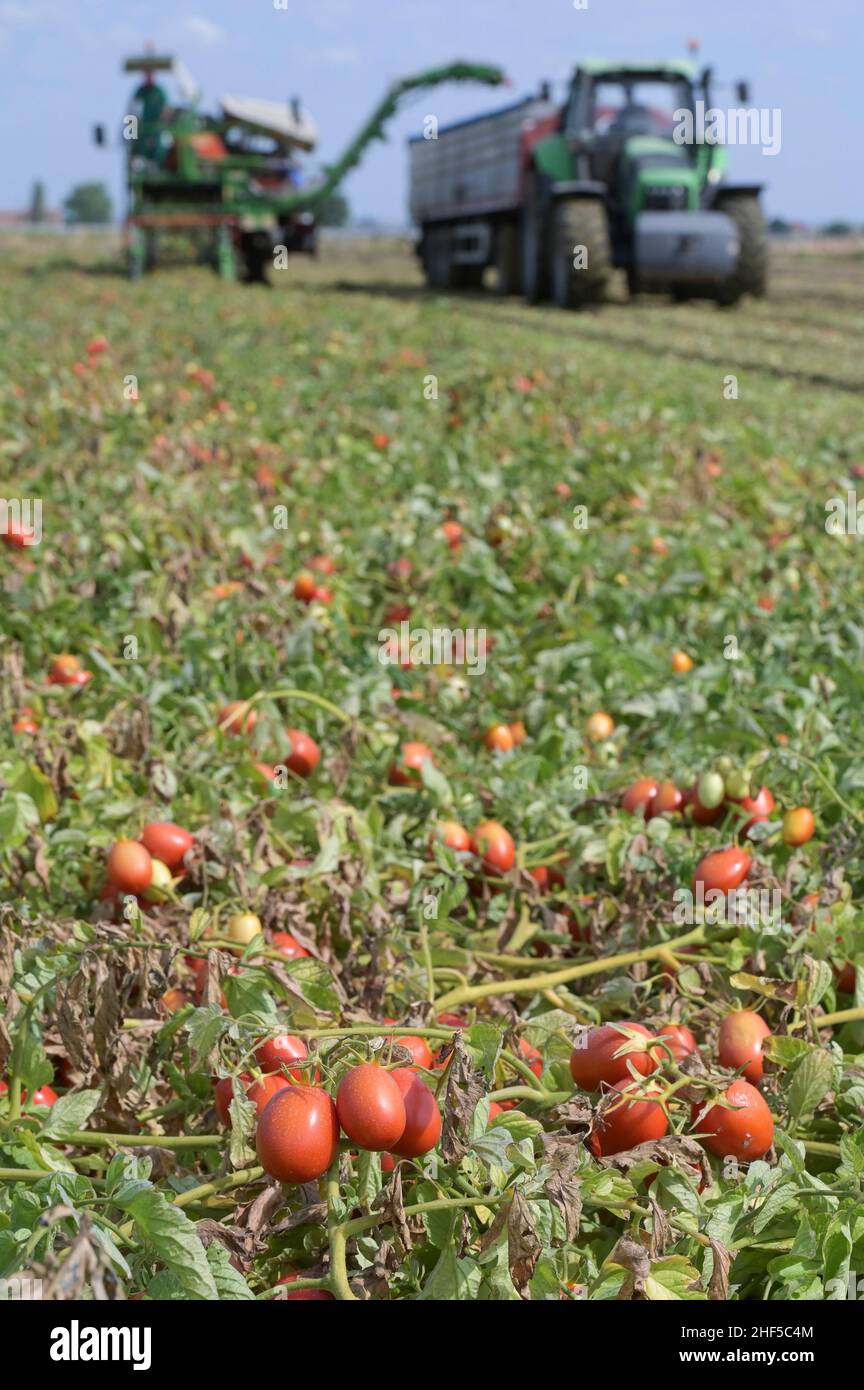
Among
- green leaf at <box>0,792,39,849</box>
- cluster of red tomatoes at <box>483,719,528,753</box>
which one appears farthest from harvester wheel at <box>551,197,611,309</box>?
green leaf at <box>0,792,39,849</box>

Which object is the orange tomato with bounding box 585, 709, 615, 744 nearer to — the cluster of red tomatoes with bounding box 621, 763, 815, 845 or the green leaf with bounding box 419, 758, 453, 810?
the cluster of red tomatoes with bounding box 621, 763, 815, 845

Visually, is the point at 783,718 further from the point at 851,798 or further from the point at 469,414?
the point at 469,414

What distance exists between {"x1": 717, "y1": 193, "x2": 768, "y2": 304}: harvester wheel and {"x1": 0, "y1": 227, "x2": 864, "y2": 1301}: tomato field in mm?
12136

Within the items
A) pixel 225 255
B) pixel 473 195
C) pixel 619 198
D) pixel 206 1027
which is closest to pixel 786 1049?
pixel 206 1027

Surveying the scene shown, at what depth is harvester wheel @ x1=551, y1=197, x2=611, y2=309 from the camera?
50.6 ft

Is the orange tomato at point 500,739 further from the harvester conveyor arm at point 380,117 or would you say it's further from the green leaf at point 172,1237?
the harvester conveyor arm at point 380,117

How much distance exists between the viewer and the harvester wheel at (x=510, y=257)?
19406 millimetres

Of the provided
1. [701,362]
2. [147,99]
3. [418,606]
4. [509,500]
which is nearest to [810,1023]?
[418,606]

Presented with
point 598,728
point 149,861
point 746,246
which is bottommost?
point 149,861

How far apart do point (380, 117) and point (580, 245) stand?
10.1 meters

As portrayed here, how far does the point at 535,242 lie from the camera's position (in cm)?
1758

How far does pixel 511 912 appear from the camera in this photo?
2.29m

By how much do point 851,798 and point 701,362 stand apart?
9526 millimetres

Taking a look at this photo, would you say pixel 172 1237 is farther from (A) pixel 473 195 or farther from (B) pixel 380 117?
(B) pixel 380 117
